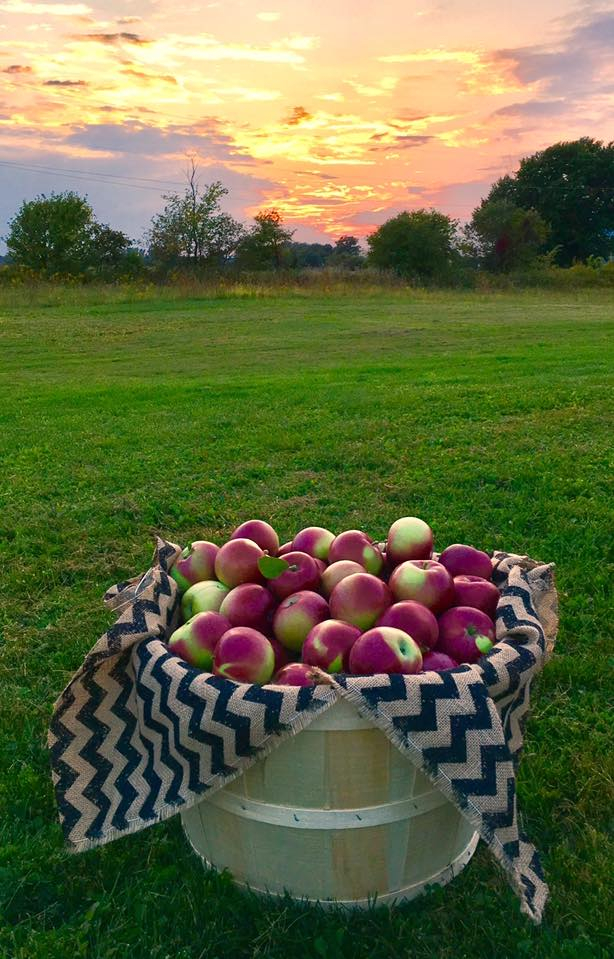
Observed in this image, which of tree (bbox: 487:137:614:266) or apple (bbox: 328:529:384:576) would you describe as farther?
tree (bbox: 487:137:614:266)

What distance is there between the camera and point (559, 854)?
7.96 feet

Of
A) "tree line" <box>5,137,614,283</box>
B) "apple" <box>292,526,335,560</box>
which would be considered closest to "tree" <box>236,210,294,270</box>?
"tree line" <box>5,137,614,283</box>

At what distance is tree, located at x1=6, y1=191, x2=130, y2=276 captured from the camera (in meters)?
50.4

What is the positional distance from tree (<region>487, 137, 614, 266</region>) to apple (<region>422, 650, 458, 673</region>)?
68.3 metres

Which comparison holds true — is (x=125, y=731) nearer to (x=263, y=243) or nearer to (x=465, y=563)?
(x=465, y=563)

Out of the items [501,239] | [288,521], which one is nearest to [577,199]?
[501,239]

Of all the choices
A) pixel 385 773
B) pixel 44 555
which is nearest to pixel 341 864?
pixel 385 773

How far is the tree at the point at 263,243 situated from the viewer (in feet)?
162

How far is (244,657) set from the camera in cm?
222

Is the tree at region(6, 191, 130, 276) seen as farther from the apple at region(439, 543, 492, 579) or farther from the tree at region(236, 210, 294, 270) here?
the apple at region(439, 543, 492, 579)

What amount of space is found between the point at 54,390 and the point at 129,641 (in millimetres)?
9246

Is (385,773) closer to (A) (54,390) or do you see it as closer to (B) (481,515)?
(B) (481,515)

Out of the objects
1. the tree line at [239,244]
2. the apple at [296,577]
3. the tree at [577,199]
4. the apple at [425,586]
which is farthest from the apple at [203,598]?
the tree at [577,199]

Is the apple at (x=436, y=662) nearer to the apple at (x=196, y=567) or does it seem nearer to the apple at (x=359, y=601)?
the apple at (x=359, y=601)
